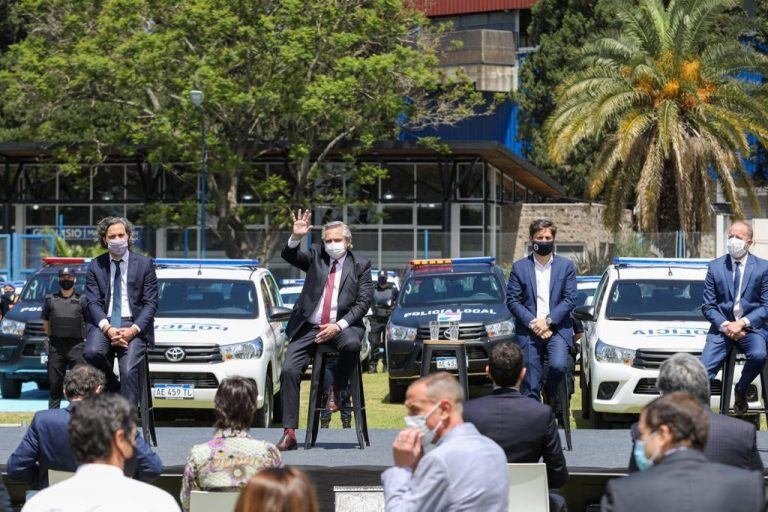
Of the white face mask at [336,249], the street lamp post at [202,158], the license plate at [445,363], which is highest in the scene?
the street lamp post at [202,158]

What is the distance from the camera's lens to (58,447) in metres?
7.26

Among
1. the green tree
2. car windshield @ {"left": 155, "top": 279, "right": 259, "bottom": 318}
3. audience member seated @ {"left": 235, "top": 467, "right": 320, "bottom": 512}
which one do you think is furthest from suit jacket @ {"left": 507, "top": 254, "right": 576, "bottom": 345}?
the green tree

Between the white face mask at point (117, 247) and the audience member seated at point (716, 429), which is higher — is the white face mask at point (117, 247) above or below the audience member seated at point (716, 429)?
above

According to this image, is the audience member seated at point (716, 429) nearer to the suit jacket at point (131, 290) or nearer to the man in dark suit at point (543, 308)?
the man in dark suit at point (543, 308)

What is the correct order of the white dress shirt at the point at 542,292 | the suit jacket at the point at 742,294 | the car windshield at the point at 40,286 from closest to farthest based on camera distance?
1. the suit jacket at the point at 742,294
2. the white dress shirt at the point at 542,292
3. the car windshield at the point at 40,286

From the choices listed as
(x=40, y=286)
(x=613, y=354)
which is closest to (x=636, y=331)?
(x=613, y=354)

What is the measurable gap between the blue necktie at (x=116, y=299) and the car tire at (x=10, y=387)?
907cm

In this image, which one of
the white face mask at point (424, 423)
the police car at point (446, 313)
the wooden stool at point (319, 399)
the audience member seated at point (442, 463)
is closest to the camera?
the audience member seated at point (442, 463)

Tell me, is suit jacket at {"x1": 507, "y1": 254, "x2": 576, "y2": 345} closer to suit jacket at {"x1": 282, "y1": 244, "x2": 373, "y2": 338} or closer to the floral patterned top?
suit jacket at {"x1": 282, "y1": 244, "x2": 373, "y2": 338}

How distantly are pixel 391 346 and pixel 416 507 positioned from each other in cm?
1256

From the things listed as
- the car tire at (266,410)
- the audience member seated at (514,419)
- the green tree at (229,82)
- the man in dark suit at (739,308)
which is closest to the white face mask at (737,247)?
the man in dark suit at (739,308)

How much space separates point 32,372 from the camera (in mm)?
18500

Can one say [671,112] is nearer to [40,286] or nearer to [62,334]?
[40,286]

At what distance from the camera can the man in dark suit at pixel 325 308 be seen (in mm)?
10164
